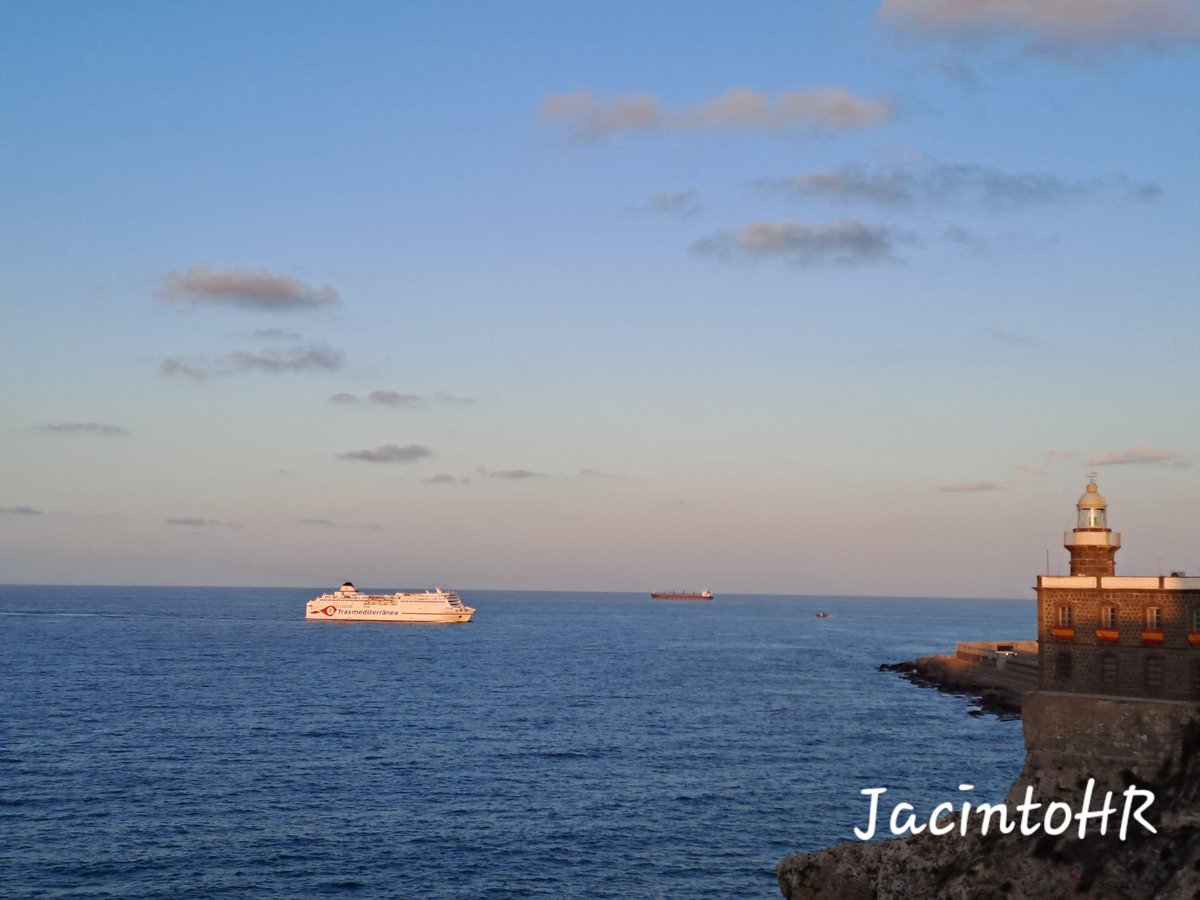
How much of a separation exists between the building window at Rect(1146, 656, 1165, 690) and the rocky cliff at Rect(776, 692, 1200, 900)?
145cm

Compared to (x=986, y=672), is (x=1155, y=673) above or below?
above

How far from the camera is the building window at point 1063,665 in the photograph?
3844 cm

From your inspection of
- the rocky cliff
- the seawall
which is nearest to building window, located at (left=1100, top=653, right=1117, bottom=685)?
the rocky cliff

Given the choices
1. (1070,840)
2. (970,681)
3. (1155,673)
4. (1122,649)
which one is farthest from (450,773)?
(970,681)

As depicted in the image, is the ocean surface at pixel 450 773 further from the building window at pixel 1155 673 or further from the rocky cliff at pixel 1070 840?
the building window at pixel 1155 673

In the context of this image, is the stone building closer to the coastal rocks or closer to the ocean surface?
the ocean surface

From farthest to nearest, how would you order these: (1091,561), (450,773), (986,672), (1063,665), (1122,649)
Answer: (986,672) < (450,773) < (1091,561) < (1063,665) < (1122,649)

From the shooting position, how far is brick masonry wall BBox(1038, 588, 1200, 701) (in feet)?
118

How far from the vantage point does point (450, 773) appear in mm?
62312

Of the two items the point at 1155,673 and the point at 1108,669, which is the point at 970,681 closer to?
the point at 1108,669

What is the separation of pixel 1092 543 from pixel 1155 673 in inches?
247

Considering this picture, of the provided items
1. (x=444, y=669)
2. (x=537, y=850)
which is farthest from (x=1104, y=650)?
(x=444, y=669)

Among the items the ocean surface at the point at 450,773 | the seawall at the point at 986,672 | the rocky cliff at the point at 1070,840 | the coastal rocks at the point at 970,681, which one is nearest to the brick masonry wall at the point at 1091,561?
the rocky cliff at the point at 1070,840

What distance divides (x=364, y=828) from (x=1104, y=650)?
31402mm
